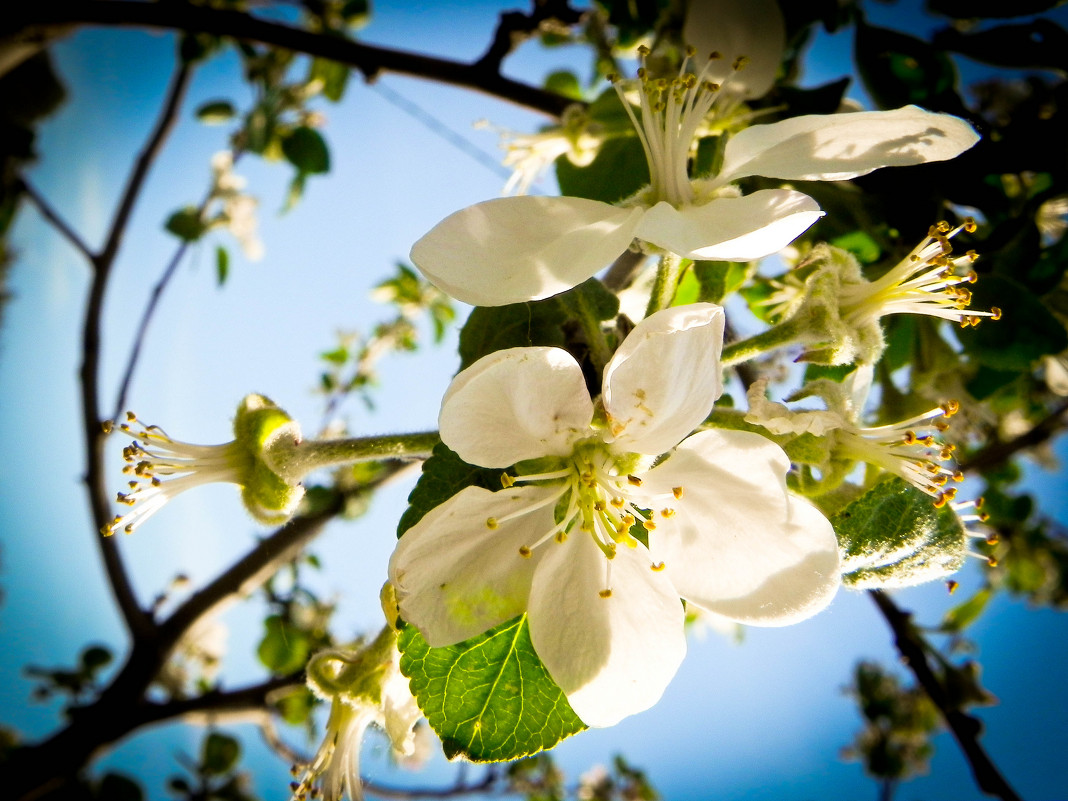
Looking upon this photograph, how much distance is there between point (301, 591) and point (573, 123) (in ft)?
6.04

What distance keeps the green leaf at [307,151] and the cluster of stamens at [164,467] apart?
1.34 metres

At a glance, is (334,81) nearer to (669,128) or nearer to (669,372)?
(669,128)

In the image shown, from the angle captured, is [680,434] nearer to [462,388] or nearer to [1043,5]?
[462,388]

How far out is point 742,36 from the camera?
1.04m

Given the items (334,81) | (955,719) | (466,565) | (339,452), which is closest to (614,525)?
(466,565)

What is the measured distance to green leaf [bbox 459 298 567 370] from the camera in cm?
68

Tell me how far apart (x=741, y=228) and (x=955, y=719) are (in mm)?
958

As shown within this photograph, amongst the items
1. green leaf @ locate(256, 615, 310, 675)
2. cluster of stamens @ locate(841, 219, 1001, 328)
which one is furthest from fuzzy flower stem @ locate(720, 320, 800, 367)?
green leaf @ locate(256, 615, 310, 675)

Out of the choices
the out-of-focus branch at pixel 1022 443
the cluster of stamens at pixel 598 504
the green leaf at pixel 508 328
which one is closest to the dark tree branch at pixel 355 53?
the green leaf at pixel 508 328

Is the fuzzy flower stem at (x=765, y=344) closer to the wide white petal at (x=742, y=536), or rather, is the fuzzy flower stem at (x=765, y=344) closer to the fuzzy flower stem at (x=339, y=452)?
the wide white petal at (x=742, y=536)

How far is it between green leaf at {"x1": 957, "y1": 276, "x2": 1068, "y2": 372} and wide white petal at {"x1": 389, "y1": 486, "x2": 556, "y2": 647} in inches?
27.7

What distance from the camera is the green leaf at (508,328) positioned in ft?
2.23

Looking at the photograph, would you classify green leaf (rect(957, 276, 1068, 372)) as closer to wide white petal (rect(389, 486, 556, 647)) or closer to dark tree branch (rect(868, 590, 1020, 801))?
dark tree branch (rect(868, 590, 1020, 801))

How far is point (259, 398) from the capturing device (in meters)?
0.70
